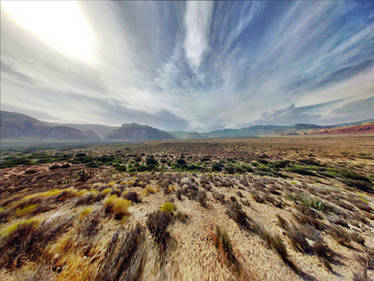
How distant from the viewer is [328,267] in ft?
8.43

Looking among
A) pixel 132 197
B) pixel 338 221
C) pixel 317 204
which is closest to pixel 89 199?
pixel 132 197

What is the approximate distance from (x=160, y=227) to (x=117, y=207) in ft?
6.68

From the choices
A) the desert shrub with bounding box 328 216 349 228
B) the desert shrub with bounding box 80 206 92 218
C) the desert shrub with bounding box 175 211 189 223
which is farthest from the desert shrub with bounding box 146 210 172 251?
the desert shrub with bounding box 328 216 349 228

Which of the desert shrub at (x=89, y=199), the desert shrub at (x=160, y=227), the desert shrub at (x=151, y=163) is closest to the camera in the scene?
the desert shrub at (x=160, y=227)

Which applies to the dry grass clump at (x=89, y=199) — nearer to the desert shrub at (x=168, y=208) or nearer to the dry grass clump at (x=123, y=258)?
the dry grass clump at (x=123, y=258)

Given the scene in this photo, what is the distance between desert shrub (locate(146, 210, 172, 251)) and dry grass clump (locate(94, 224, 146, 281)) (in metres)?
0.33

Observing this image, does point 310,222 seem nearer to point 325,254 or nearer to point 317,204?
point 325,254

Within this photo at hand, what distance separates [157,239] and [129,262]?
0.76 metres

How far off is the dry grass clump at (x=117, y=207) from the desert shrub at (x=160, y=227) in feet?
3.96

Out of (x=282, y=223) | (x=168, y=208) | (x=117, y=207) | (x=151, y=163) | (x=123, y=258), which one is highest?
(x=117, y=207)

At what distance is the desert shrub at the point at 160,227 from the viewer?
305 cm

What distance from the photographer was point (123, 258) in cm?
250

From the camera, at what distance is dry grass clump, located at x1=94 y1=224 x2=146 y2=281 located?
229 centimetres

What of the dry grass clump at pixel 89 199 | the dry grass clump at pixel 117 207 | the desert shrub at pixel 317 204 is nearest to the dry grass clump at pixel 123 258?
the dry grass clump at pixel 117 207
